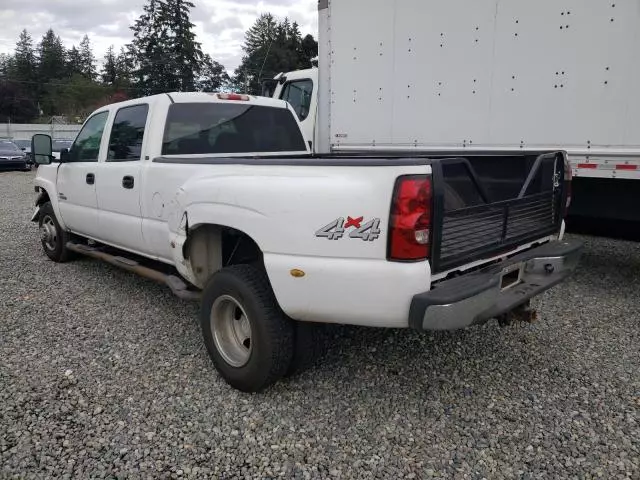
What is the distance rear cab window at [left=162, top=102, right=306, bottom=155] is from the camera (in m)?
4.22

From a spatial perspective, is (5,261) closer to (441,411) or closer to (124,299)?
(124,299)

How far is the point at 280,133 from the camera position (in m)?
4.98

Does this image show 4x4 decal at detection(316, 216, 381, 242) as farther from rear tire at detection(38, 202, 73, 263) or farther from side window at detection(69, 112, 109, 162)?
rear tire at detection(38, 202, 73, 263)

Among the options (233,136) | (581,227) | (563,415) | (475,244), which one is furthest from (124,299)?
(581,227)

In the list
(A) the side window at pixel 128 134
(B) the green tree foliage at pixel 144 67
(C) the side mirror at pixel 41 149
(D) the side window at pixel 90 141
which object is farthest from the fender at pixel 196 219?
(B) the green tree foliage at pixel 144 67

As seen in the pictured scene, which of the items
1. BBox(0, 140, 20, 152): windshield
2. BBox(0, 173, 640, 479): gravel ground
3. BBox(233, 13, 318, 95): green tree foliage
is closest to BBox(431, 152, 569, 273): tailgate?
BBox(0, 173, 640, 479): gravel ground

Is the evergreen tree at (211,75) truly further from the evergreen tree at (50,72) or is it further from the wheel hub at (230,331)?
the wheel hub at (230,331)

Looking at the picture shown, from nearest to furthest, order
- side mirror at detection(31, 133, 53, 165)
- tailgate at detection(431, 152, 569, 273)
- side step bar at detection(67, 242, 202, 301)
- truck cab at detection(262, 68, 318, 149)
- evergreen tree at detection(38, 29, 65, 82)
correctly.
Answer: tailgate at detection(431, 152, 569, 273), side step bar at detection(67, 242, 202, 301), side mirror at detection(31, 133, 53, 165), truck cab at detection(262, 68, 318, 149), evergreen tree at detection(38, 29, 65, 82)

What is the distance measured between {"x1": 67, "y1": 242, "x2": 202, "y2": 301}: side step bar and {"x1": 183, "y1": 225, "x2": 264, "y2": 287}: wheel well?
13 centimetres

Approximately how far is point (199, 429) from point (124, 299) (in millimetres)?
2461

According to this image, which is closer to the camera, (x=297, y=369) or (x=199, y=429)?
(x=199, y=429)

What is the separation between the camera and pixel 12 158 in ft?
73.9

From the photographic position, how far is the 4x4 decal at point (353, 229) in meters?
2.51

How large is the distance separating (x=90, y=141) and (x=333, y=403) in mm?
3750
